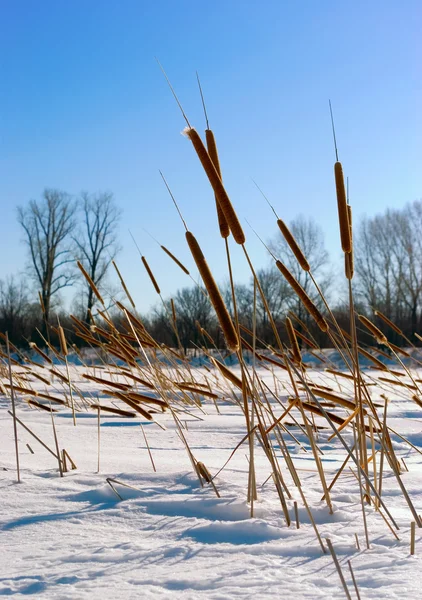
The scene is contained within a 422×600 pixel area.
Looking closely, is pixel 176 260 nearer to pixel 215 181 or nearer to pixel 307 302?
pixel 307 302

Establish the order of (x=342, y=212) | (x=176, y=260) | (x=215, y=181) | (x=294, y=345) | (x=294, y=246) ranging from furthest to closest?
(x=176, y=260) < (x=294, y=345) < (x=294, y=246) < (x=342, y=212) < (x=215, y=181)

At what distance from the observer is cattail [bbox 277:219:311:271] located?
1.18 meters

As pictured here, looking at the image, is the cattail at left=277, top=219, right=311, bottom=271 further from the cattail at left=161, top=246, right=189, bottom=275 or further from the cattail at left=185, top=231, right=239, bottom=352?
the cattail at left=161, top=246, right=189, bottom=275

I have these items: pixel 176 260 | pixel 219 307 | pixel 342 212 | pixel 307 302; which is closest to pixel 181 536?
pixel 219 307

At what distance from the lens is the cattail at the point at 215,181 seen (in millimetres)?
911

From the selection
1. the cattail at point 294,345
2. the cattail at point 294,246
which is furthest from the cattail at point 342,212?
→ the cattail at point 294,345

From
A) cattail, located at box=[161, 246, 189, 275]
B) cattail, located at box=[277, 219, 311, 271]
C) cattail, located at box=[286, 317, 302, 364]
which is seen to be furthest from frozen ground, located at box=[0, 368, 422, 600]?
cattail, located at box=[161, 246, 189, 275]

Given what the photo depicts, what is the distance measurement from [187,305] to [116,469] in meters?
17.6

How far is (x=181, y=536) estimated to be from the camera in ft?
3.14

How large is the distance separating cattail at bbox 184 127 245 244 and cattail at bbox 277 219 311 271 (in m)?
0.28

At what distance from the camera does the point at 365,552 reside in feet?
2.81

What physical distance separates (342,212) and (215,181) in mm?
281

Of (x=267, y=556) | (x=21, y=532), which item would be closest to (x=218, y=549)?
(x=267, y=556)

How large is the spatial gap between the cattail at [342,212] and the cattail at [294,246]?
120mm
